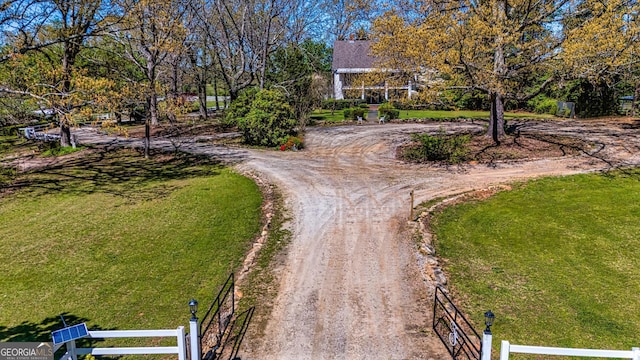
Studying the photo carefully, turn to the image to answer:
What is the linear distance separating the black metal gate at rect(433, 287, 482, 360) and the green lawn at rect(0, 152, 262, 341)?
5.06 m

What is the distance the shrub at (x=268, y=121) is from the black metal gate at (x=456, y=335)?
19187 millimetres

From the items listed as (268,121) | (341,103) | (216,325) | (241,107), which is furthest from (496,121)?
(341,103)

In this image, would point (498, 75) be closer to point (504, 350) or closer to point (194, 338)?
point (504, 350)

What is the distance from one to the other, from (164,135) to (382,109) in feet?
61.4

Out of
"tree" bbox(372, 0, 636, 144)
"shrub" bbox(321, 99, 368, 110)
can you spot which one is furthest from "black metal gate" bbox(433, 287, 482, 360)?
"shrub" bbox(321, 99, 368, 110)

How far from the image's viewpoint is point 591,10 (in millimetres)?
18344

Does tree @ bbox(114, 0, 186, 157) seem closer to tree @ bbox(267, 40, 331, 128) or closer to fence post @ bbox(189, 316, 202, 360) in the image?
tree @ bbox(267, 40, 331, 128)

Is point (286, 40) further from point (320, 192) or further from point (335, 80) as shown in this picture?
point (320, 192)

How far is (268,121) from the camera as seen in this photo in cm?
2650

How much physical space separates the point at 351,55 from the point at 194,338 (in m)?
50.7

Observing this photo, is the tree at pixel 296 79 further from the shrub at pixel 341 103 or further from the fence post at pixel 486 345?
the fence post at pixel 486 345

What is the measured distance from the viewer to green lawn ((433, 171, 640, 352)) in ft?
27.0

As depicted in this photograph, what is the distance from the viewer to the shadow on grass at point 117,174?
18219 millimetres

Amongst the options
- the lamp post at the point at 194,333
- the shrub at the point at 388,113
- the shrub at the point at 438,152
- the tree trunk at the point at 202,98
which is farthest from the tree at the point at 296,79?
the lamp post at the point at 194,333
